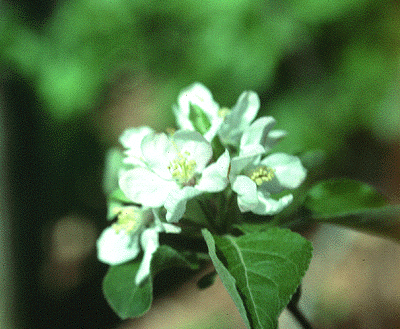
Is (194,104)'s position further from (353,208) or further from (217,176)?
(353,208)

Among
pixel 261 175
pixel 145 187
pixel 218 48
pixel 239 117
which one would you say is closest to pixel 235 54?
pixel 218 48

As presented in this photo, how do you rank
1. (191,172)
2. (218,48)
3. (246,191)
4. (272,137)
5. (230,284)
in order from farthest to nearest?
(218,48) → (272,137) → (191,172) → (246,191) → (230,284)

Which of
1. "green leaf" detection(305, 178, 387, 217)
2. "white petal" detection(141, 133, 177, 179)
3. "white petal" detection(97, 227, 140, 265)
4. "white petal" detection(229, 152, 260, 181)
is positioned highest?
"white petal" detection(141, 133, 177, 179)

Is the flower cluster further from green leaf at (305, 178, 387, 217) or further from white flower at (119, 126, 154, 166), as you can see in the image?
green leaf at (305, 178, 387, 217)

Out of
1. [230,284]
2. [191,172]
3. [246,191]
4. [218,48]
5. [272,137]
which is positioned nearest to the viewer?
[230,284]

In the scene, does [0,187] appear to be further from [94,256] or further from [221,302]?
[221,302]

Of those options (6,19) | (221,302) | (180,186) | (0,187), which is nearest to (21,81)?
(6,19)

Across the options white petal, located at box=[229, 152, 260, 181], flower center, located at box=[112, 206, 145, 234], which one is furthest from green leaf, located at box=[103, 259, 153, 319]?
white petal, located at box=[229, 152, 260, 181]
